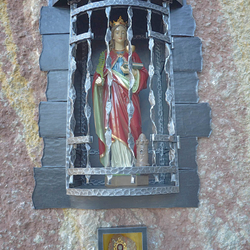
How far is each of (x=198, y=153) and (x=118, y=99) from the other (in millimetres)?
833

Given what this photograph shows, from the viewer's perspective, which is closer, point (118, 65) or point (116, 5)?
point (116, 5)

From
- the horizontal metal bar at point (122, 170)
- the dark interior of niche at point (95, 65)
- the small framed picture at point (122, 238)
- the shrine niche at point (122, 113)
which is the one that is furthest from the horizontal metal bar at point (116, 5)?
the small framed picture at point (122, 238)

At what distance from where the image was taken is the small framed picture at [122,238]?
8.38 ft

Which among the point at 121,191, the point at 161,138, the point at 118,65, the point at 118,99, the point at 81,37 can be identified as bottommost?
the point at 121,191

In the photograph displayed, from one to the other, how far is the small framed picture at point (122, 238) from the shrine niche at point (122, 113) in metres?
0.19

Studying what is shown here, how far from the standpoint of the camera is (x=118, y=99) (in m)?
2.93

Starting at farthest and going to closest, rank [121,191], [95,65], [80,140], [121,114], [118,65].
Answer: [95,65] → [118,65] → [121,114] → [80,140] → [121,191]

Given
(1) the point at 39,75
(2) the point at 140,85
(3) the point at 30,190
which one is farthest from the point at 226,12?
(3) the point at 30,190

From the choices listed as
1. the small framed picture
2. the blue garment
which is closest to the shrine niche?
the blue garment

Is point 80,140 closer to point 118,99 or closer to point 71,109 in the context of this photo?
point 71,109

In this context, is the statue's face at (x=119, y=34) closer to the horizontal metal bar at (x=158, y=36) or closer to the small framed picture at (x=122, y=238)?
the horizontal metal bar at (x=158, y=36)

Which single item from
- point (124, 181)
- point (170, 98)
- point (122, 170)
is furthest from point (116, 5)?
point (124, 181)

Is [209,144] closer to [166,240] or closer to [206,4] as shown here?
[166,240]

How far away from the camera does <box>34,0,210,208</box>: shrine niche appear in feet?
8.58
